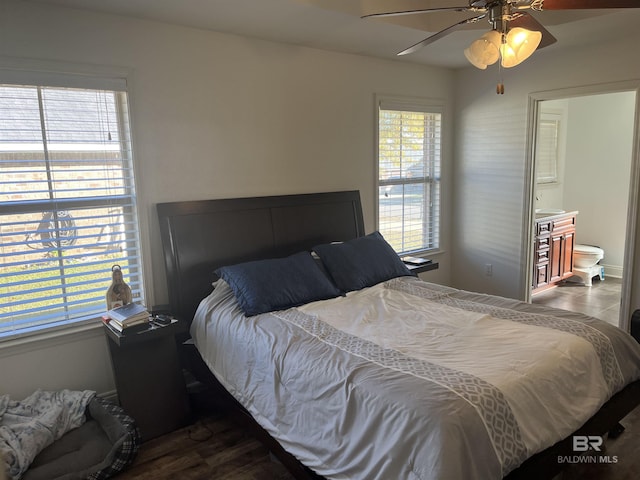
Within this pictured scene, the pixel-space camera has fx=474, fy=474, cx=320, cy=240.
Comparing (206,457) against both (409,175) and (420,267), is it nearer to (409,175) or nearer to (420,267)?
(420,267)

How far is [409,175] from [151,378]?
3.02 metres

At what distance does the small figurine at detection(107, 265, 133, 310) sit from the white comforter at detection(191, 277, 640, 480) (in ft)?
1.55

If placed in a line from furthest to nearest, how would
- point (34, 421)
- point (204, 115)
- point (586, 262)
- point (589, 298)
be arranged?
point (586, 262) < point (589, 298) < point (204, 115) < point (34, 421)

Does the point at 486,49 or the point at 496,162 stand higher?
the point at 486,49

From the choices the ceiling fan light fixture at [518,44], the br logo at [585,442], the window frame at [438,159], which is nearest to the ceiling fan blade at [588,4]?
the ceiling fan light fixture at [518,44]

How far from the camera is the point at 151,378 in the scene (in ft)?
9.13

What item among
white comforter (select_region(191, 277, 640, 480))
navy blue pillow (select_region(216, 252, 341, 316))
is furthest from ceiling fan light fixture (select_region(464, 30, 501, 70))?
navy blue pillow (select_region(216, 252, 341, 316))

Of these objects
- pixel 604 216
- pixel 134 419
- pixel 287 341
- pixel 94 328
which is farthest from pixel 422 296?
pixel 604 216

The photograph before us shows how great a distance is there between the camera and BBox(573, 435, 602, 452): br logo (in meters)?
2.08

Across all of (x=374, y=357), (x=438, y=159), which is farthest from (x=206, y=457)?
(x=438, y=159)

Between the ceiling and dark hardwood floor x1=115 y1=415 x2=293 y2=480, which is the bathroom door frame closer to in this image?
the ceiling

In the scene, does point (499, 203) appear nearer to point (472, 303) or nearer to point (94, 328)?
point (472, 303)

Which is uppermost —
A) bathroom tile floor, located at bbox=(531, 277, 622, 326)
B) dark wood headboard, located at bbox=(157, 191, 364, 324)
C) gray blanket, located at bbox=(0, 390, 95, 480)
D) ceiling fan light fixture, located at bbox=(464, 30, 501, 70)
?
ceiling fan light fixture, located at bbox=(464, 30, 501, 70)

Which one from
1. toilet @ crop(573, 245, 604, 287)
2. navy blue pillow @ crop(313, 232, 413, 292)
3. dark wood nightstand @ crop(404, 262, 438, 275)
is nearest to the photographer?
navy blue pillow @ crop(313, 232, 413, 292)
